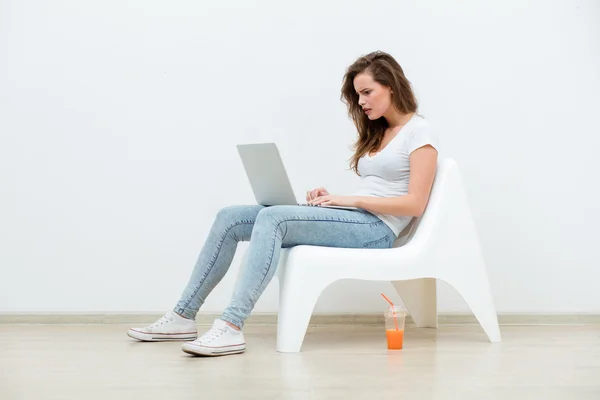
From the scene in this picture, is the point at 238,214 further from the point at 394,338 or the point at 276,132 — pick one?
the point at 276,132

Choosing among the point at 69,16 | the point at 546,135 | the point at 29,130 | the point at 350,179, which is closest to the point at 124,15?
the point at 69,16

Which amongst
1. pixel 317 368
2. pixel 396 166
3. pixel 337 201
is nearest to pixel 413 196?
pixel 396 166

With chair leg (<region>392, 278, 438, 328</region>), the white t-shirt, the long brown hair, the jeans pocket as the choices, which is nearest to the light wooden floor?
chair leg (<region>392, 278, 438, 328</region>)

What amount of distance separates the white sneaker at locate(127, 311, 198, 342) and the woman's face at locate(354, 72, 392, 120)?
3.05ft

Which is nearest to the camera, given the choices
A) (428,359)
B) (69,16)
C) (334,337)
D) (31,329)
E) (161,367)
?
(161,367)

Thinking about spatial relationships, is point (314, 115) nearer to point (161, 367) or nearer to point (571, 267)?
point (571, 267)

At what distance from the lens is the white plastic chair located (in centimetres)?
262

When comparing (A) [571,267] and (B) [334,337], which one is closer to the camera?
(B) [334,337]

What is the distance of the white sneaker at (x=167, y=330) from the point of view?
286 centimetres

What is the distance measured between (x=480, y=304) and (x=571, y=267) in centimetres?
86

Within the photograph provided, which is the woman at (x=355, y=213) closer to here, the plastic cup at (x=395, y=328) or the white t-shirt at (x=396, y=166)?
the white t-shirt at (x=396, y=166)

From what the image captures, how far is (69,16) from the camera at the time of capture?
3.55 metres

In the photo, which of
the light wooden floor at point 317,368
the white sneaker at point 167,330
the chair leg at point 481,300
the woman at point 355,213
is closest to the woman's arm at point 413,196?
the woman at point 355,213

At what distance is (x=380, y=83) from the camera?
2.88 meters
